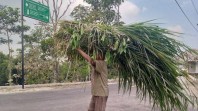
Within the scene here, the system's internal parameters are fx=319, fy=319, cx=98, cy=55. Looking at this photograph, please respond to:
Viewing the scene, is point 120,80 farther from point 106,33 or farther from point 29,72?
point 29,72

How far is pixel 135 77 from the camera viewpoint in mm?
4301

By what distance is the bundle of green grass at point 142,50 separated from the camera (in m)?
4.01

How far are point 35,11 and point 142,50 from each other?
10.9 meters

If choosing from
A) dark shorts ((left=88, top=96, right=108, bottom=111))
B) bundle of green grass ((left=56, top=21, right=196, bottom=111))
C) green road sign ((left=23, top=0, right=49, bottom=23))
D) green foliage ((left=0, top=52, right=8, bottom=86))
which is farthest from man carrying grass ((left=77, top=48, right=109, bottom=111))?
green foliage ((left=0, top=52, right=8, bottom=86))

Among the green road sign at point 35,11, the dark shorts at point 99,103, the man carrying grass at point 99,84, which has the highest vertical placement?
the green road sign at point 35,11

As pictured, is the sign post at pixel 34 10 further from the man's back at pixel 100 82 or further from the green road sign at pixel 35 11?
the man's back at pixel 100 82

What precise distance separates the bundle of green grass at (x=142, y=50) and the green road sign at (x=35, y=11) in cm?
1025

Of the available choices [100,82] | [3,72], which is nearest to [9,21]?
[3,72]

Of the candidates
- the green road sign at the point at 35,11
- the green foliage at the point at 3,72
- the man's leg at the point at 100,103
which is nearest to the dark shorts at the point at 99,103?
the man's leg at the point at 100,103

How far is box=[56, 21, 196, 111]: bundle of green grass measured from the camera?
4.01 m

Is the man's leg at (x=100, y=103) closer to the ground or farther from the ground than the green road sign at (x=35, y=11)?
closer to the ground

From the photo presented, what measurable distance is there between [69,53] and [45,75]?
1469 cm

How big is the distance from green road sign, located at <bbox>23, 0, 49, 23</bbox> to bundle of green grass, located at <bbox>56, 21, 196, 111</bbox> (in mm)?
10252

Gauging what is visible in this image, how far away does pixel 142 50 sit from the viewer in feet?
13.5
